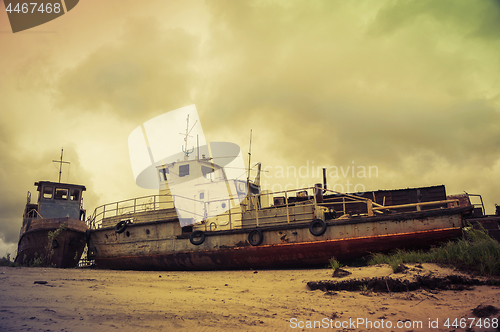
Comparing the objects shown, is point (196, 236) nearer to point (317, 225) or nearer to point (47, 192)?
point (317, 225)

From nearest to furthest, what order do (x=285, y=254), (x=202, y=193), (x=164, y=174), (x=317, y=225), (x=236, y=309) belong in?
(x=236, y=309) < (x=317, y=225) < (x=285, y=254) < (x=202, y=193) < (x=164, y=174)

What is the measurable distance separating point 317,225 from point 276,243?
167 centimetres

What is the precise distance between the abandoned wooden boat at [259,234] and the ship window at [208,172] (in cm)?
13

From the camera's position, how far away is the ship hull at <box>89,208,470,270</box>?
31.3ft

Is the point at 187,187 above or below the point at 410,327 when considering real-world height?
above

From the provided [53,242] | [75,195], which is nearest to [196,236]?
[53,242]

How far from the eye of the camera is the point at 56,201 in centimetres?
1750

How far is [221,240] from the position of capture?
1209 centimetres

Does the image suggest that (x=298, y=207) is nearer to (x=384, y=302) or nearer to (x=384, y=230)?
(x=384, y=230)

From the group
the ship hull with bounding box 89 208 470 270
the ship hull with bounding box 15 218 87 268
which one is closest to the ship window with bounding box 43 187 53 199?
the ship hull with bounding box 15 218 87 268

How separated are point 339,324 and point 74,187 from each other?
1855cm

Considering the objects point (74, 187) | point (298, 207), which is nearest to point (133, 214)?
point (74, 187)

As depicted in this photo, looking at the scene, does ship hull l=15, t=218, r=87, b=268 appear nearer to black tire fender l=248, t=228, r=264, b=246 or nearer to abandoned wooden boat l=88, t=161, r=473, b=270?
abandoned wooden boat l=88, t=161, r=473, b=270

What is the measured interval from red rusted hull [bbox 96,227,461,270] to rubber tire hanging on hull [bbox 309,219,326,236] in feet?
1.11
